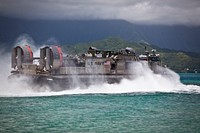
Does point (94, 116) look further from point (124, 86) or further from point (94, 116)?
point (124, 86)

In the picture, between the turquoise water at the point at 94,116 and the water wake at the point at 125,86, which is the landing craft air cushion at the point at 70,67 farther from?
the turquoise water at the point at 94,116

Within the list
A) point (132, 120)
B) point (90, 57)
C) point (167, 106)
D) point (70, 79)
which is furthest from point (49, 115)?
point (90, 57)

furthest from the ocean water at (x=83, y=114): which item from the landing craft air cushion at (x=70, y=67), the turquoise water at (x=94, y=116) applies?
the landing craft air cushion at (x=70, y=67)

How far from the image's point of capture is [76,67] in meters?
50.4

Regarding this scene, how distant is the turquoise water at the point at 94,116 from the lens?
22.6 meters

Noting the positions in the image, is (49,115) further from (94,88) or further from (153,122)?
(94,88)

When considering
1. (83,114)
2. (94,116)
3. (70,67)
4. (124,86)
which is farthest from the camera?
(124,86)

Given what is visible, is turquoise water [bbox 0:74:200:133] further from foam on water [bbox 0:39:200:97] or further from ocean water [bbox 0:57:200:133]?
foam on water [bbox 0:39:200:97]

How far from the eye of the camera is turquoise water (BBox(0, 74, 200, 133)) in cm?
2262

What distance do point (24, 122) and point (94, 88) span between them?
2559 cm

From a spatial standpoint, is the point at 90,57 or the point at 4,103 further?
the point at 90,57

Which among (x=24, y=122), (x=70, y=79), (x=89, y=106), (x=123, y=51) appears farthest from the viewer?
(x=123, y=51)

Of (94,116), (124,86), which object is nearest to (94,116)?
(94,116)

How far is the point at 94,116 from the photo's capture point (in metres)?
27.1
